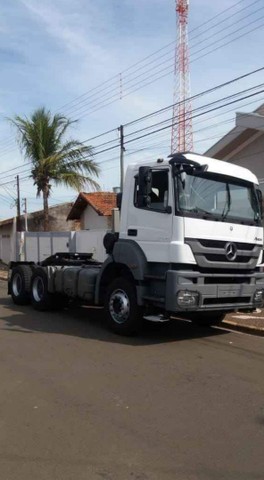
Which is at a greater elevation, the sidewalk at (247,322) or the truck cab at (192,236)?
the truck cab at (192,236)

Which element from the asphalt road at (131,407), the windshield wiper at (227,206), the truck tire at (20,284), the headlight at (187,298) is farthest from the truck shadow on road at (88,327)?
the windshield wiper at (227,206)

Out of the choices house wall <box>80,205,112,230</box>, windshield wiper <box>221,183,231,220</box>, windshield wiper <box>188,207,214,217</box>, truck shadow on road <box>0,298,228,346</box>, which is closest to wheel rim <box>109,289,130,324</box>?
truck shadow on road <box>0,298,228,346</box>

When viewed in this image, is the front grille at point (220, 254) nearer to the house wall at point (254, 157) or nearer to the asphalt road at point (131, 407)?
the asphalt road at point (131, 407)

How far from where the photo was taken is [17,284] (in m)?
13.9

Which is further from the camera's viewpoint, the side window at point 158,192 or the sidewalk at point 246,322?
the sidewalk at point 246,322

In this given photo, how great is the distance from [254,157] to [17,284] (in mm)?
8218

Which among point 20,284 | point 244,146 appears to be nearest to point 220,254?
point 20,284

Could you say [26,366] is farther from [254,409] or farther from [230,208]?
[230,208]

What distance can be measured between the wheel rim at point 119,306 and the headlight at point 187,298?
1.28 metres

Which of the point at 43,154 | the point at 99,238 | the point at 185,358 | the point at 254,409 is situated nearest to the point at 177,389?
the point at 254,409

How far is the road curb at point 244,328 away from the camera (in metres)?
9.58

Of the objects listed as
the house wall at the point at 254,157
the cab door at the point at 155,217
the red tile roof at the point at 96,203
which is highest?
the house wall at the point at 254,157

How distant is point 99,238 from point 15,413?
1099cm

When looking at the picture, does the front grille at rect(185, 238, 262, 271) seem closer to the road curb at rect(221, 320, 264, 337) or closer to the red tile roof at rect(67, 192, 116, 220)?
the road curb at rect(221, 320, 264, 337)
